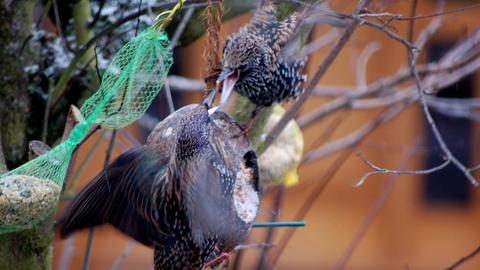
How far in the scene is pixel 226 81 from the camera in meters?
2.15

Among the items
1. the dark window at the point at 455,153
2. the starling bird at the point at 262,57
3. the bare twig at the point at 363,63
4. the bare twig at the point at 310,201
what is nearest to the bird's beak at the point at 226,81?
the starling bird at the point at 262,57

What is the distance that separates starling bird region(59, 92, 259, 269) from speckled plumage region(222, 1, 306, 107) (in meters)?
0.41

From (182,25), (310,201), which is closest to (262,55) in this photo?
(182,25)

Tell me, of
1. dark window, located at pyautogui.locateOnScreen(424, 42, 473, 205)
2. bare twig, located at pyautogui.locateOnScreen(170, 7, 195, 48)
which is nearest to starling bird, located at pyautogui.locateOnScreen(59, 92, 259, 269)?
bare twig, located at pyautogui.locateOnScreen(170, 7, 195, 48)

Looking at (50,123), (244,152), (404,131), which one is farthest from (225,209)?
(404,131)

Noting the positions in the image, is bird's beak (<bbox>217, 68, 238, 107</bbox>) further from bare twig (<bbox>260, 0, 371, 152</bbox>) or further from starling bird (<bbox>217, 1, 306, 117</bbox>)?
bare twig (<bbox>260, 0, 371, 152</bbox>)

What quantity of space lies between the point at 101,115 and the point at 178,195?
222mm

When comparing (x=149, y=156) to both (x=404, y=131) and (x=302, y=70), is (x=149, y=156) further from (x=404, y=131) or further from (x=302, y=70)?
(x=404, y=131)

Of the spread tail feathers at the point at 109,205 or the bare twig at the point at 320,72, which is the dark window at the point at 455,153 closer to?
the bare twig at the point at 320,72

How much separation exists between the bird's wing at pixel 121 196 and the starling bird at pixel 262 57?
18.6 inches

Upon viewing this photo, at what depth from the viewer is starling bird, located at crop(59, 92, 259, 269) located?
1.80 metres

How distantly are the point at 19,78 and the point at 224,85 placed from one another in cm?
55

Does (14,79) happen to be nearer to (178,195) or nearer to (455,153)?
(178,195)

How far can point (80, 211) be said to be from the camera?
188 centimetres
